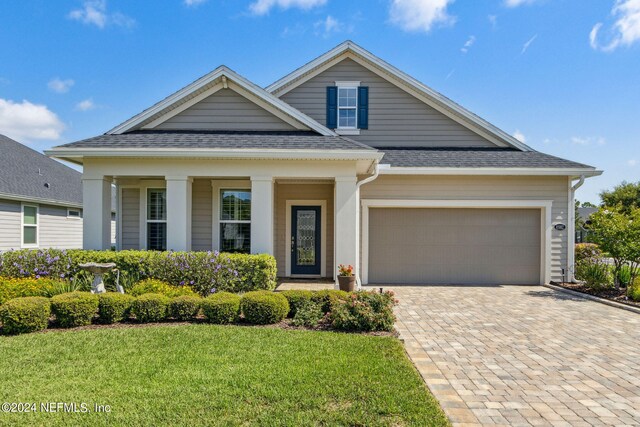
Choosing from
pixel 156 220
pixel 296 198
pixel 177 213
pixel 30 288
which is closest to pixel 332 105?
pixel 296 198

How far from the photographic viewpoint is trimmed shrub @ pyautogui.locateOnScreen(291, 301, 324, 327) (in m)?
6.04

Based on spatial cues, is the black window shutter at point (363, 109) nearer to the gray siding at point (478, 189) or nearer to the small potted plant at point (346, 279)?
the gray siding at point (478, 189)

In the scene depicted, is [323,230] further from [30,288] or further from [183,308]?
[30,288]

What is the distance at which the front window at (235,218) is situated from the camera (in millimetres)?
10422

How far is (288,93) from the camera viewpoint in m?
12.1

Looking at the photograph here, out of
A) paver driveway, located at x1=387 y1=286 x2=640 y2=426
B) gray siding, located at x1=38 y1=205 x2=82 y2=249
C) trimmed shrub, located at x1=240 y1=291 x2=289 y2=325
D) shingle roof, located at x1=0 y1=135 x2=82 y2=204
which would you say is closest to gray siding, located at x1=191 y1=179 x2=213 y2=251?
trimmed shrub, located at x1=240 y1=291 x2=289 y2=325

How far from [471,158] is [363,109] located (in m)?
3.79

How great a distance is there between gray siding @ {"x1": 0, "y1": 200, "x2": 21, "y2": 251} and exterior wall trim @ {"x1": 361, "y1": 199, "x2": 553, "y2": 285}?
13.1m

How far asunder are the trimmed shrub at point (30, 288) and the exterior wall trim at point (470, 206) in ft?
23.9

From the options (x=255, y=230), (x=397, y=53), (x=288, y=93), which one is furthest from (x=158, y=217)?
(x=397, y=53)

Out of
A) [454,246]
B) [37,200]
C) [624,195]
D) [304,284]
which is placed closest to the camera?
[304,284]

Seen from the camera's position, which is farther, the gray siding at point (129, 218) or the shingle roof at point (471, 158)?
the gray siding at point (129, 218)

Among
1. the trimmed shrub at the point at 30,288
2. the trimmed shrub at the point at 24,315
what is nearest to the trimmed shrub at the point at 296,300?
the trimmed shrub at the point at 24,315

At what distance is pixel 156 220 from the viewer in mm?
10508
